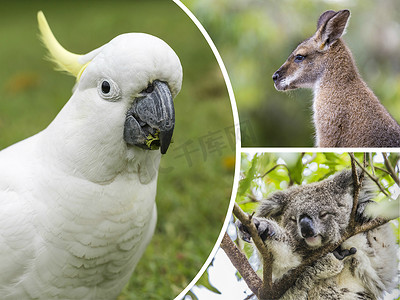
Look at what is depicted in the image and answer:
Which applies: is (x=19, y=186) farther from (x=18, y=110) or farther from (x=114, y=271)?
(x=18, y=110)

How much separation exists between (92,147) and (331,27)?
0.96 metres

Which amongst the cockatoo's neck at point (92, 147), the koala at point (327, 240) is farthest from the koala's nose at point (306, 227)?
the cockatoo's neck at point (92, 147)

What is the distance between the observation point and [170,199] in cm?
283

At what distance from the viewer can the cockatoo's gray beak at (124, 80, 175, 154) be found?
134cm

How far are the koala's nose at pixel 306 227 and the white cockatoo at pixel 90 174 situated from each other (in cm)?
60

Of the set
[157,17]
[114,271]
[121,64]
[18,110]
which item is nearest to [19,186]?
[114,271]

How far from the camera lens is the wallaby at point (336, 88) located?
164 cm

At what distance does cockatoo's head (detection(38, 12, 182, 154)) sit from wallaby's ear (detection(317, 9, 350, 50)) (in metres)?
0.60

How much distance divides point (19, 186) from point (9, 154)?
23cm

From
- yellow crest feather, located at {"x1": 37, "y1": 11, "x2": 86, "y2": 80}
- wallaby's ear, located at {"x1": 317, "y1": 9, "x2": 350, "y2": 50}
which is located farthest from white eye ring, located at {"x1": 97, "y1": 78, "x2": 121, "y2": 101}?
wallaby's ear, located at {"x1": 317, "y1": 9, "x2": 350, "y2": 50}

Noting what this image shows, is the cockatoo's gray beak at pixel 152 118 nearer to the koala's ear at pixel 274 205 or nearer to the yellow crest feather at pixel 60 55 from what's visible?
the yellow crest feather at pixel 60 55

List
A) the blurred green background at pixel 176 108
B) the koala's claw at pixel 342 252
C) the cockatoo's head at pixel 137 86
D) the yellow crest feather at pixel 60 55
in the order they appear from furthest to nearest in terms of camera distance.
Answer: the blurred green background at pixel 176 108, the koala's claw at pixel 342 252, the yellow crest feather at pixel 60 55, the cockatoo's head at pixel 137 86

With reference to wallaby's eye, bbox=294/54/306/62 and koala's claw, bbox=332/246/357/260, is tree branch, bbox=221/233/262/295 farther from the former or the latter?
wallaby's eye, bbox=294/54/306/62

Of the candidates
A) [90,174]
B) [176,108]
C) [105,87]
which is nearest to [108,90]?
[105,87]
